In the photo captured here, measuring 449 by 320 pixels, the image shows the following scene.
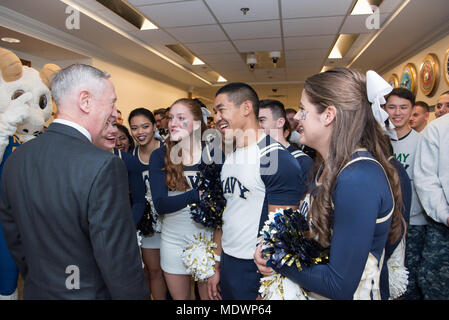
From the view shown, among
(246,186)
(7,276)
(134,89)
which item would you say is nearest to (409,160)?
(246,186)

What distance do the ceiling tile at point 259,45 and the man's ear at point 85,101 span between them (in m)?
5.01

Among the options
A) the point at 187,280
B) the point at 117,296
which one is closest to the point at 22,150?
the point at 117,296

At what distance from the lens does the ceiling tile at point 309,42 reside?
5.65 metres

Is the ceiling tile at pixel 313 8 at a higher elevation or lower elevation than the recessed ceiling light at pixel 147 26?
lower

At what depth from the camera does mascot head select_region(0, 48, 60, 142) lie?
237cm

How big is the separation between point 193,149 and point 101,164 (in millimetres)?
1273

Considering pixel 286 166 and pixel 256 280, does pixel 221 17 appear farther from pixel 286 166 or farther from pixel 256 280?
pixel 256 280

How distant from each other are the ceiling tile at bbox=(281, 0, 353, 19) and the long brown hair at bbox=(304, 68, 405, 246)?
346 centimetres

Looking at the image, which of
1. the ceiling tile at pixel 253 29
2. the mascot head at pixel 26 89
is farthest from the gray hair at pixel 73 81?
the ceiling tile at pixel 253 29

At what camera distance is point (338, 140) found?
3.67 ft

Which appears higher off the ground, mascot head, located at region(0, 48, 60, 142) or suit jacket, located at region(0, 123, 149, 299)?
mascot head, located at region(0, 48, 60, 142)

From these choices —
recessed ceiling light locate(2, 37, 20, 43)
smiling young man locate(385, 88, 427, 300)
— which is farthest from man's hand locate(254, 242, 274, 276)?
recessed ceiling light locate(2, 37, 20, 43)

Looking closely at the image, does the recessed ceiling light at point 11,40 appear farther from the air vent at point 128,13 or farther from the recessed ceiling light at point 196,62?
the recessed ceiling light at point 196,62

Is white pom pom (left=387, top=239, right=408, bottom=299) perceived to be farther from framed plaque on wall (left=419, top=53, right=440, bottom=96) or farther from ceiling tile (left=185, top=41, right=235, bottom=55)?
ceiling tile (left=185, top=41, right=235, bottom=55)
